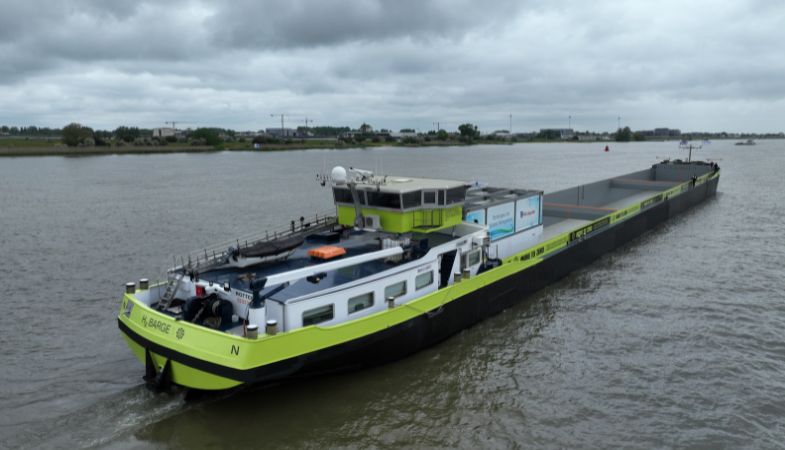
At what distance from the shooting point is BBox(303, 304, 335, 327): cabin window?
11.2 m

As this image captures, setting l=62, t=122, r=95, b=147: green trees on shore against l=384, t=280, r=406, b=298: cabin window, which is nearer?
l=384, t=280, r=406, b=298: cabin window

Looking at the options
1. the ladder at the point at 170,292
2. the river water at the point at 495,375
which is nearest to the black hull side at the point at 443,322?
the river water at the point at 495,375

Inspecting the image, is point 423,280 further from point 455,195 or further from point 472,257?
point 455,195

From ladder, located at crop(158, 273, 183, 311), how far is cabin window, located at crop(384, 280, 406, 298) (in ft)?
15.4

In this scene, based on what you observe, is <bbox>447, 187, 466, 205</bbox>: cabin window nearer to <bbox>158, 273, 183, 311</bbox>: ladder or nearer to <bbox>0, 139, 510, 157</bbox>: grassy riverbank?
<bbox>158, 273, 183, 311</bbox>: ladder

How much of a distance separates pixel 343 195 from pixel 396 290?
3811 mm

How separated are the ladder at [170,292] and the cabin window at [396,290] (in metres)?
4.69

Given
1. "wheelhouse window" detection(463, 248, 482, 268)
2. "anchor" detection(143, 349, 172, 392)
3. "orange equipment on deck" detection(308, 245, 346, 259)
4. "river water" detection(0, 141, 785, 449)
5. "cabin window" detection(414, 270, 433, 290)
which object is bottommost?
"river water" detection(0, 141, 785, 449)

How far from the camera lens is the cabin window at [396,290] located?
12.7 meters

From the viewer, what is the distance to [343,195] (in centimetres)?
1541

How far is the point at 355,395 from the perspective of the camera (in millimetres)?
11617

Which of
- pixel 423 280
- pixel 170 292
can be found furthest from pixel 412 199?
pixel 170 292

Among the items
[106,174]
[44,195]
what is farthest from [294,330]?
[106,174]

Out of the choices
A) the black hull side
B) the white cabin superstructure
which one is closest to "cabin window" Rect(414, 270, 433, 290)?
the white cabin superstructure
